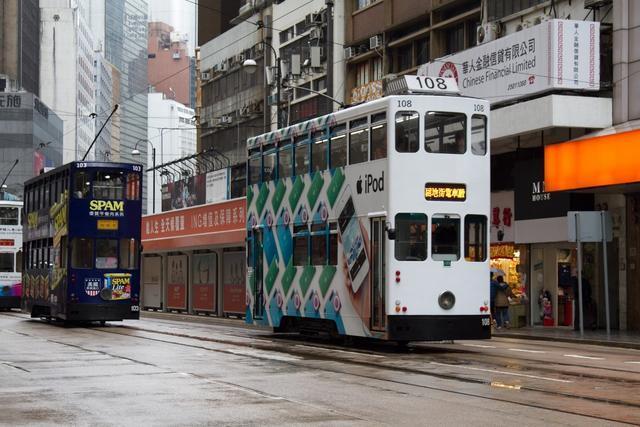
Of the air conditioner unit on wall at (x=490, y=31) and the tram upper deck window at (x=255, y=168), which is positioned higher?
the air conditioner unit on wall at (x=490, y=31)

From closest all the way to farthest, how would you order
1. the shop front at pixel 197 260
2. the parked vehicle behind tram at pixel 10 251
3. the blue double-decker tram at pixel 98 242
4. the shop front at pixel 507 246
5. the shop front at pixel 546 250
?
1. the shop front at pixel 546 250
2. the blue double-decker tram at pixel 98 242
3. the shop front at pixel 507 246
4. the shop front at pixel 197 260
5. the parked vehicle behind tram at pixel 10 251

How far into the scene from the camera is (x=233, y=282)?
43688 millimetres

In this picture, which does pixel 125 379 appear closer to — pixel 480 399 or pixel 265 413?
pixel 265 413

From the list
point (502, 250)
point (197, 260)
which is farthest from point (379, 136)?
point (197, 260)

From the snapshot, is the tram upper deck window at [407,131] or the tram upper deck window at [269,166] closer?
the tram upper deck window at [407,131]

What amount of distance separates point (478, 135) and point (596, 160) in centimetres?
954

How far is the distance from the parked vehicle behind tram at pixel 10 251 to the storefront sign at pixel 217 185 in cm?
1352

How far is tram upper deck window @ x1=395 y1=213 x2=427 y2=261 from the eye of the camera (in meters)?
20.7

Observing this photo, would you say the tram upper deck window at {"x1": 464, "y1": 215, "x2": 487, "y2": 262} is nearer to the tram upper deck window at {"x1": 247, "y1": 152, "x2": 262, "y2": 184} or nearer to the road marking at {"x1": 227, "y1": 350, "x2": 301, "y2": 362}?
the road marking at {"x1": 227, "y1": 350, "x2": 301, "y2": 362}

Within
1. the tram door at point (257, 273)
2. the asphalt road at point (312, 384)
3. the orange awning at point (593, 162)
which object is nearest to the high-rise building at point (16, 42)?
the orange awning at point (593, 162)

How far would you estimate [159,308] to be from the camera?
53.3 metres

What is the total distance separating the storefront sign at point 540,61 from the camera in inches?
1236

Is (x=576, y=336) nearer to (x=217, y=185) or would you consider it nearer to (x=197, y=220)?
(x=197, y=220)

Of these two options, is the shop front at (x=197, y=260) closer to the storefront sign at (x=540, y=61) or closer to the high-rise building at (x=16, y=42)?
the storefront sign at (x=540, y=61)
